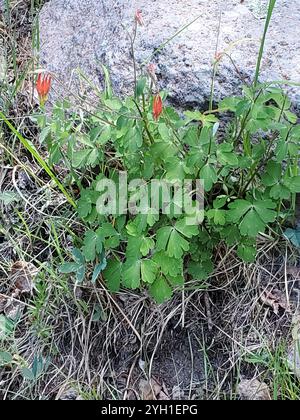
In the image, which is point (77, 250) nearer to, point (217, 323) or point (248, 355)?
point (217, 323)

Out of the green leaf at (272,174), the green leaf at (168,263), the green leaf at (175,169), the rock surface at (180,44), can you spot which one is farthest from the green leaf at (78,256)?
the green leaf at (272,174)

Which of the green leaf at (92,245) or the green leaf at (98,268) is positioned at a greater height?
the green leaf at (92,245)

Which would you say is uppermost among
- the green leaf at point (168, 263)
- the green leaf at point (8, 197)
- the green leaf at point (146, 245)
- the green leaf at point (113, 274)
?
the green leaf at point (146, 245)

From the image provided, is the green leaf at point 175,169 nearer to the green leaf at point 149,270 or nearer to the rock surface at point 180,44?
the green leaf at point 149,270

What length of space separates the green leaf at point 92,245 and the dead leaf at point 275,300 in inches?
23.8

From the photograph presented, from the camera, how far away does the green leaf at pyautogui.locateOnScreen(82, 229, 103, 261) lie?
6.67 feet

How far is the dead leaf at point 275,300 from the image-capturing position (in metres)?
2.11

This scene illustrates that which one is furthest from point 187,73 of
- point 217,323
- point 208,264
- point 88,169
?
point 217,323

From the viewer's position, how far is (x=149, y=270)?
1960 millimetres

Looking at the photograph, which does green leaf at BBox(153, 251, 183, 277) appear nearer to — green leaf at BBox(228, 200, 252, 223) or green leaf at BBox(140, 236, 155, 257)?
green leaf at BBox(140, 236, 155, 257)

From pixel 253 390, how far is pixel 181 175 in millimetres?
753

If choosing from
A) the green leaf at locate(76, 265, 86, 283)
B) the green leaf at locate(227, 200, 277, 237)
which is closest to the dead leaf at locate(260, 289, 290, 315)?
the green leaf at locate(227, 200, 277, 237)

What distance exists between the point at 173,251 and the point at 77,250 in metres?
0.42

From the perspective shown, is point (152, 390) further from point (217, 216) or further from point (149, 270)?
point (217, 216)
